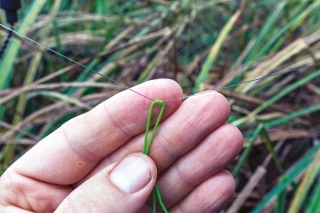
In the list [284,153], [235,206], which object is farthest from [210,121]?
[284,153]

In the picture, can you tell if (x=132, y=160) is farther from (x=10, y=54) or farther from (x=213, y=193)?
(x=10, y=54)

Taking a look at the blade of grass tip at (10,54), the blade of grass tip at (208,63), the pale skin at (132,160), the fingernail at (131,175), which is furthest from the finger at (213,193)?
the blade of grass tip at (10,54)

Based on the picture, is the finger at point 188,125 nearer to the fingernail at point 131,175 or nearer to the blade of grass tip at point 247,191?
the fingernail at point 131,175

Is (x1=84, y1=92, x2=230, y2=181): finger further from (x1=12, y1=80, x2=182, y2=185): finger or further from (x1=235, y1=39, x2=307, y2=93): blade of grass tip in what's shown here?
(x1=235, y1=39, x2=307, y2=93): blade of grass tip

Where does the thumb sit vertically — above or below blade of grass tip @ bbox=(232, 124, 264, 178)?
above

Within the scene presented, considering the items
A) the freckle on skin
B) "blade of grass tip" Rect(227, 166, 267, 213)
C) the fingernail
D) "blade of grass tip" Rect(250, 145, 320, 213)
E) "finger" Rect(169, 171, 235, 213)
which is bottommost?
A: "blade of grass tip" Rect(227, 166, 267, 213)

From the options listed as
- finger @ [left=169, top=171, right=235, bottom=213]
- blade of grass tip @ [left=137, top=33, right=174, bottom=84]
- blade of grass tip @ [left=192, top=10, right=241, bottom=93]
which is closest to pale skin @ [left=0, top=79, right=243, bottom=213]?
finger @ [left=169, top=171, right=235, bottom=213]

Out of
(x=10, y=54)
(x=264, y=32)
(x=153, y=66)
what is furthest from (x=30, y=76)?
(x=264, y=32)
